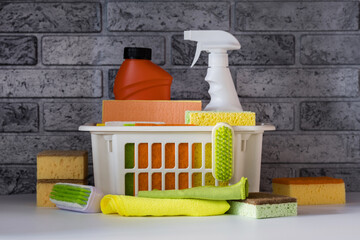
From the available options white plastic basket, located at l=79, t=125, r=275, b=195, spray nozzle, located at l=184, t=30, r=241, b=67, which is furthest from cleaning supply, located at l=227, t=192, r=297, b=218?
spray nozzle, located at l=184, t=30, r=241, b=67

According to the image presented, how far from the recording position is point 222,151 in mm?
1308

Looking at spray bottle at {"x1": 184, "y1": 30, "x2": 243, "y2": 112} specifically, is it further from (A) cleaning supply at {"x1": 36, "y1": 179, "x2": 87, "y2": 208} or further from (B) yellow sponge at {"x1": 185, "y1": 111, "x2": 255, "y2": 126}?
(A) cleaning supply at {"x1": 36, "y1": 179, "x2": 87, "y2": 208}

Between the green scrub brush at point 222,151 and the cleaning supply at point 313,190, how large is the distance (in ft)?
0.59

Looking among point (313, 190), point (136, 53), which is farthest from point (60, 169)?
point (313, 190)

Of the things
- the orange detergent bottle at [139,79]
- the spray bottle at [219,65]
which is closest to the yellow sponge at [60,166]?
the orange detergent bottle at [139,79]

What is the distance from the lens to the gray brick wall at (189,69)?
170cm

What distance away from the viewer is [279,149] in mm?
1736

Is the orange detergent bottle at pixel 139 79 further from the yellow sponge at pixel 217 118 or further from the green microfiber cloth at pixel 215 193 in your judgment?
the green microfiber cloth at pixel 215 193

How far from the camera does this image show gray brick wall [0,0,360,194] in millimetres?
1701

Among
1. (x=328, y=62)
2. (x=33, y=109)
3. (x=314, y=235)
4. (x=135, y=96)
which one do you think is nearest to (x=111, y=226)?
(x=314, y=235)

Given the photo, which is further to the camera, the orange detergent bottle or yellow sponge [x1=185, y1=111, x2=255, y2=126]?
the orange detergent bottle

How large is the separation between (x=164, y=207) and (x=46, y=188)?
335 millimetres

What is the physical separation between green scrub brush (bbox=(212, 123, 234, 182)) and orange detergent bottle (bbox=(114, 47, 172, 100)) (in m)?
0.28

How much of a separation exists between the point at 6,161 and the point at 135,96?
18.5 inches
